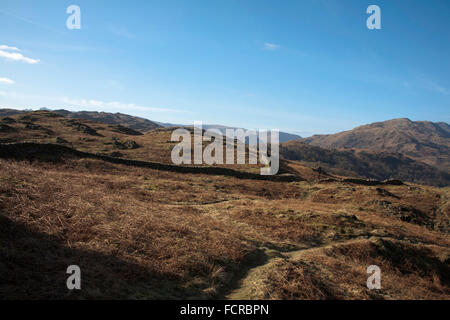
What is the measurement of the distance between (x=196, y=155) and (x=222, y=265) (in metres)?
47.3

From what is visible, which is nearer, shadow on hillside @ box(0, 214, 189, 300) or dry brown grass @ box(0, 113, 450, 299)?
shadow on hillside @ box(0, 214, 189, 300)

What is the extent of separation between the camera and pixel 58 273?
7.02 metres

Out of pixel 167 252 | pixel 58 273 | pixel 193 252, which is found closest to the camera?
pixel 58 273

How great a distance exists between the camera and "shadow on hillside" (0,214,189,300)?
631 centimetres

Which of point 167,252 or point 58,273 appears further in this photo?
point 167,252

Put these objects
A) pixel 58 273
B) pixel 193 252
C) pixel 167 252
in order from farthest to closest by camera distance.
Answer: pixel 193 252 < pixel 167 252 < pixel 58 273

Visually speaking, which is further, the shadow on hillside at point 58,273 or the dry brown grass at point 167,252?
the dry brown grass at point 167,252

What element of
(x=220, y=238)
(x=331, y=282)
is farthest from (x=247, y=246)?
(x=331, y=282)

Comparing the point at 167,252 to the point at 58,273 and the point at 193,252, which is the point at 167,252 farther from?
the point at 58,273

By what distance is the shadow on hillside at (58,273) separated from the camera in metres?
6.31

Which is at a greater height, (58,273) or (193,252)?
(58,273)

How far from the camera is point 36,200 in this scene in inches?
441

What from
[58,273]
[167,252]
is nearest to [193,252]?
[167,252]
